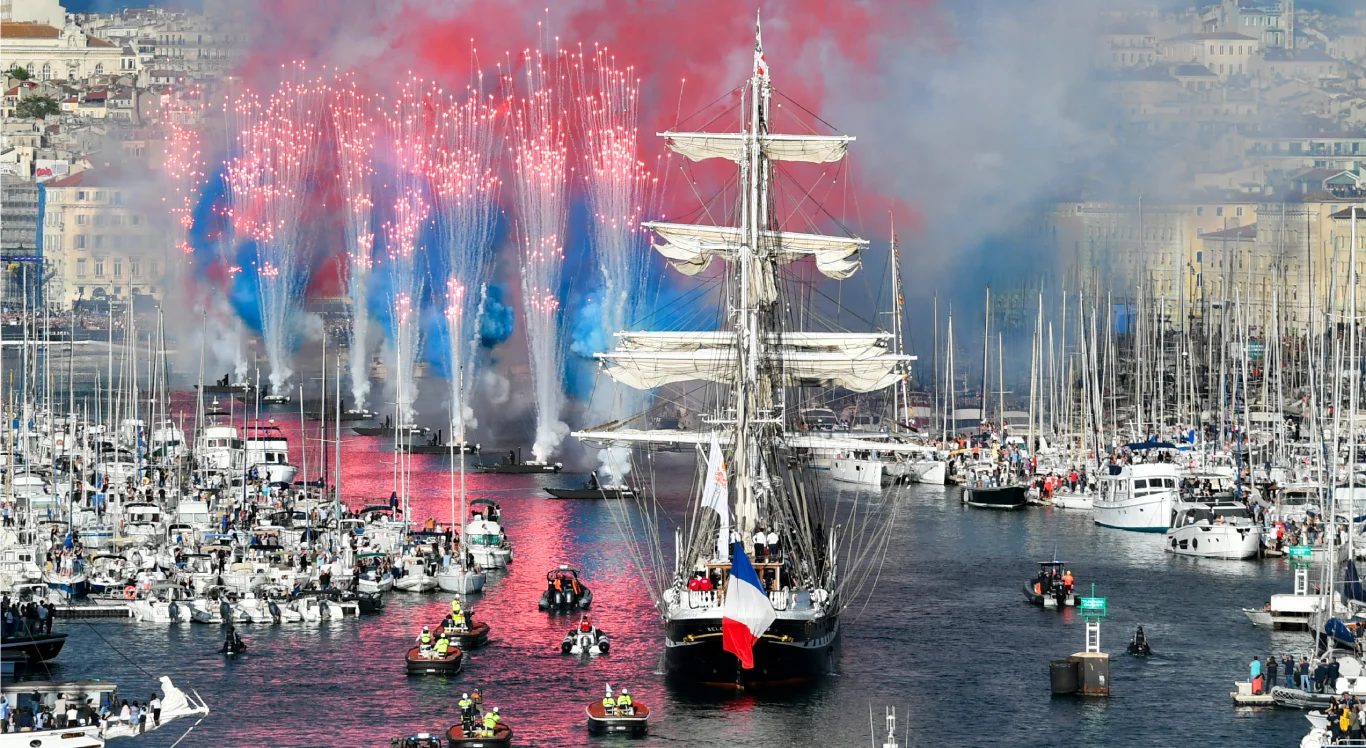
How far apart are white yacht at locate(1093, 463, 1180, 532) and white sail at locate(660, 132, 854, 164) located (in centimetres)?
3225

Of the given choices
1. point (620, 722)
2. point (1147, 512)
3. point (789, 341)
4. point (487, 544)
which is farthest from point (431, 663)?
point (1147, 512)

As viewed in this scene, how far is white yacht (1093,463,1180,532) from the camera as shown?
393ft

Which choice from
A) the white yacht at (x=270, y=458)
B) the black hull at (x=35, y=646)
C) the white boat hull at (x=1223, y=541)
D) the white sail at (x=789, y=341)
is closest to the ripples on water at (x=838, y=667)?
the black hull at (x=35, y=646)

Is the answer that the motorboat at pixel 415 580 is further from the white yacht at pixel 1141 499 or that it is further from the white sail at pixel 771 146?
the white yacht at pixel 1141 499

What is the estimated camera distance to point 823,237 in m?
102

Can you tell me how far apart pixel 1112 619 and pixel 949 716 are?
20418mm

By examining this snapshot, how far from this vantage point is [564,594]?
91.2 m

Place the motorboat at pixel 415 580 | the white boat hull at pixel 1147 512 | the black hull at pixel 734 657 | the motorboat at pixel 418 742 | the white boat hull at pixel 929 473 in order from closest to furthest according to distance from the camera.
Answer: the motorboat at pixel 418 742 → the black hull at pixel 734 657 → the motorboat at pixel 415 580 → the white boat hull at pixel 1147 512 → the white boat hull at pixel 929 473

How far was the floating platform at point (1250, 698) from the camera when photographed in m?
71.5

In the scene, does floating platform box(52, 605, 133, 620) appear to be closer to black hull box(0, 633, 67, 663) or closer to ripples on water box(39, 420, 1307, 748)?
ripples on water box(39, 420, 1307, 748)

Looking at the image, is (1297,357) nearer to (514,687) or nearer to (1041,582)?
(1041,582)

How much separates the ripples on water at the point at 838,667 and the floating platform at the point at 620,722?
507 millimetres

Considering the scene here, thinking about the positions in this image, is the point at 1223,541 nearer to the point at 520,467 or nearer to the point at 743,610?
the point at 743,610

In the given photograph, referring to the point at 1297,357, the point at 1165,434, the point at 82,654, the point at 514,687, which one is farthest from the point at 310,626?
the point at 1297,357
